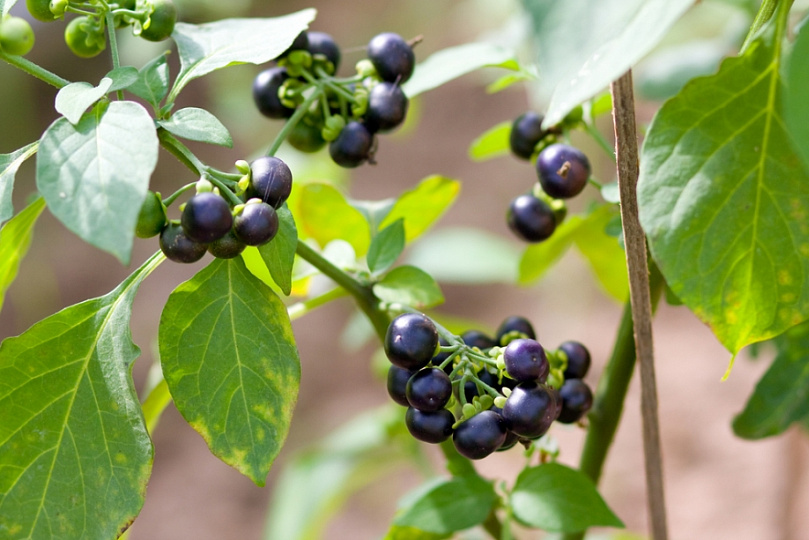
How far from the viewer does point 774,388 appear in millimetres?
774

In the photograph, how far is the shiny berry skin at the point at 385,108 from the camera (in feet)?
1.98

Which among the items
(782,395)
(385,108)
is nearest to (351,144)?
(385,108)

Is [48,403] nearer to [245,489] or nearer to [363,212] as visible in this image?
[363,212]

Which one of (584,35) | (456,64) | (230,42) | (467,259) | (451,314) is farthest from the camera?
(451,314)

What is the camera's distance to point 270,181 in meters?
0.48

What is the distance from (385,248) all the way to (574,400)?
0.18 m

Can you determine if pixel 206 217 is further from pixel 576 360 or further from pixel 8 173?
pixel 576 360

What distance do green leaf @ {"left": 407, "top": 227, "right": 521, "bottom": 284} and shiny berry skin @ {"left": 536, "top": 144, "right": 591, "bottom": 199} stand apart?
653mm

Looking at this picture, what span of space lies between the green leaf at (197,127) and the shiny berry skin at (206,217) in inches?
1.7

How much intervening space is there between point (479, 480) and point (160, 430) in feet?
5.02

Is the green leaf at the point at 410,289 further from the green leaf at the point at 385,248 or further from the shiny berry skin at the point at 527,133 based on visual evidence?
the shiny berry skin at the point at 527,133

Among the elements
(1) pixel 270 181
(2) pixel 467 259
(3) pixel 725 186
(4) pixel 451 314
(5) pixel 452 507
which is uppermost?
(3) pixel 725 186

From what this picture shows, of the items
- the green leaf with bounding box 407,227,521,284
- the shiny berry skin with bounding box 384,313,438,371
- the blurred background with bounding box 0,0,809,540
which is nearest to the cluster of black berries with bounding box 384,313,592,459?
the shiny berry skin with bounding box 384,313,438,371

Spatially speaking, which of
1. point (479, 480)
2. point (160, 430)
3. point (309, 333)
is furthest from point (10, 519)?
point (309, 333)
